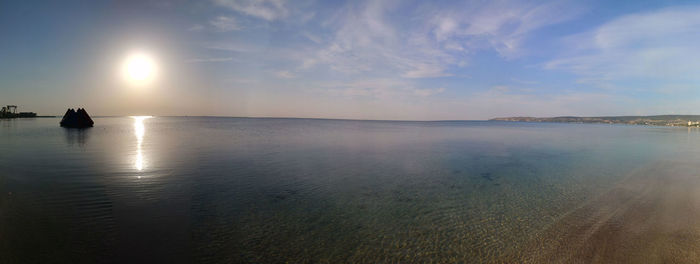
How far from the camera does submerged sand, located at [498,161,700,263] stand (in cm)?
613

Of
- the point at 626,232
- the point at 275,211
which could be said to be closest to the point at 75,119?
the point at 275,211

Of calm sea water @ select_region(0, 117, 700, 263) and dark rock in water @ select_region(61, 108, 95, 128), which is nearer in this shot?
calm sea water @ select_region(0, 117, 700, 263)

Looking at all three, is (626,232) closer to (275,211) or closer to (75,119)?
(275,211)

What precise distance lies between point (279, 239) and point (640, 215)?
11.3 m

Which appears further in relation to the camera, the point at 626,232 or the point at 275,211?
the point at 275,211

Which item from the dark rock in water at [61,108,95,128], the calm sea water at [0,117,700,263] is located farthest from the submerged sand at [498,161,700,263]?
the dark rock in water at [61,108,95,128]

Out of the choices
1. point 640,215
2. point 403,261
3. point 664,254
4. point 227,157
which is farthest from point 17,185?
point 640,215

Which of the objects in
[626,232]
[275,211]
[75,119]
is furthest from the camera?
[75,119]

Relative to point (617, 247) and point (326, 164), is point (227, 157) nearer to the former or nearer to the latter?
point (326, 164)

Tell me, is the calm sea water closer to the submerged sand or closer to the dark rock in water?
the submerged sand

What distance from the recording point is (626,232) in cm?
737

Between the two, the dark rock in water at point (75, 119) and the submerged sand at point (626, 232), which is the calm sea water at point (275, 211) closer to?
the submerged sand at point (626, 232)

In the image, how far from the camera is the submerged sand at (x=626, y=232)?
241 inches

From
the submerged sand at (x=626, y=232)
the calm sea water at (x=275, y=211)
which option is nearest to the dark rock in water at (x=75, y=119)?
the calm sea water at (x=275, y=211)
